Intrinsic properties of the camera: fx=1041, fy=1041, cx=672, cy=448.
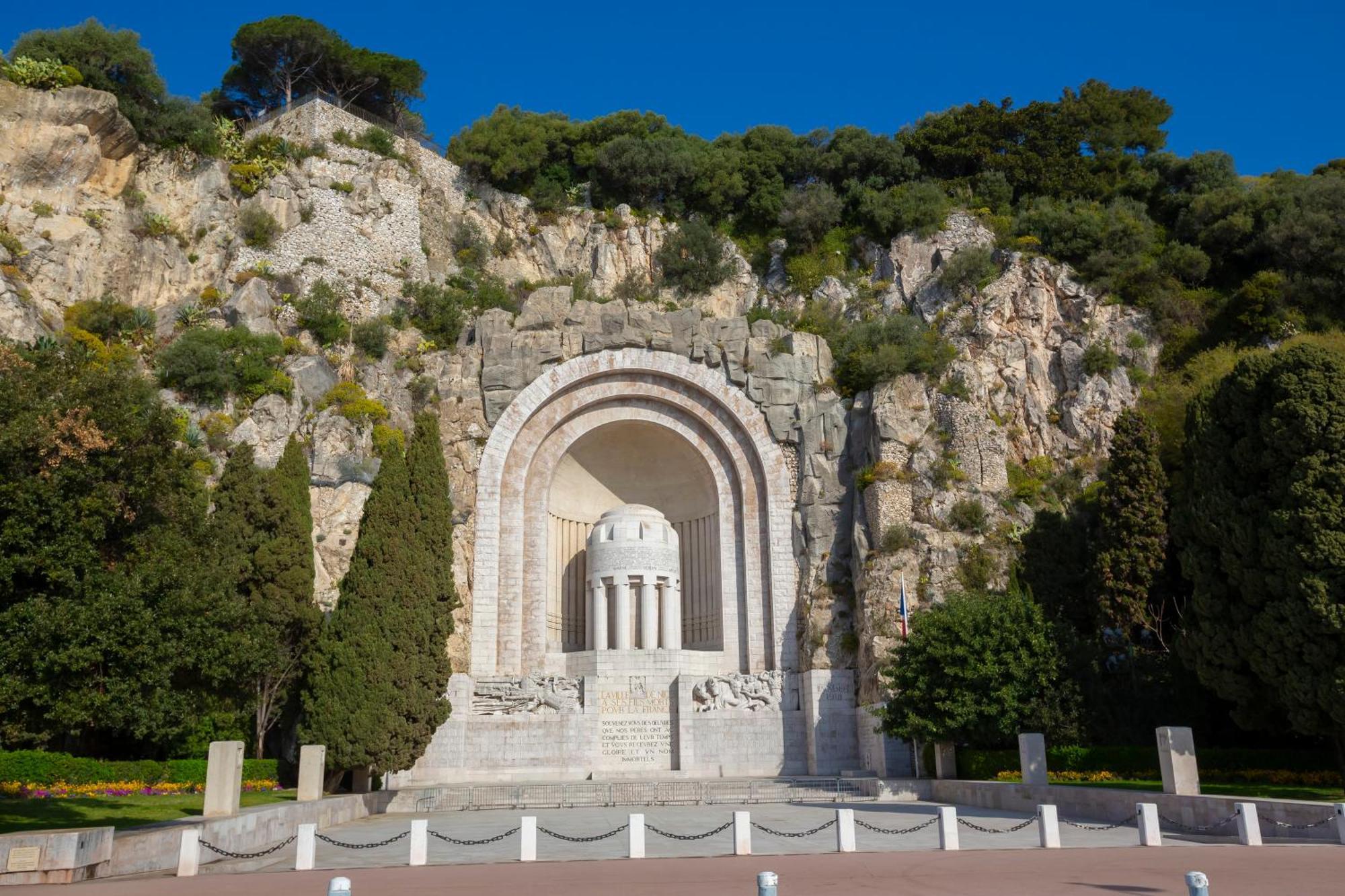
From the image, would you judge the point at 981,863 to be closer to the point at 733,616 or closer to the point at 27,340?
the point at 733,616

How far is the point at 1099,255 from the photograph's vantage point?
36.6m

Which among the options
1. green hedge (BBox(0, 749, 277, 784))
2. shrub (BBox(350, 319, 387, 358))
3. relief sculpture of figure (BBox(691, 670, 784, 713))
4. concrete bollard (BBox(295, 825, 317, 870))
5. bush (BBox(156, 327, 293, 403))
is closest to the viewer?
concrete bollard (BBox(295, 825, 317, 870))

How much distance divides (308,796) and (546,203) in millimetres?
27118

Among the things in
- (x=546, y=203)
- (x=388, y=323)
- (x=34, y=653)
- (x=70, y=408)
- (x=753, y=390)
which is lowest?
(x=34, y=653)

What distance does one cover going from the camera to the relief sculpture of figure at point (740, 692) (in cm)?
2920

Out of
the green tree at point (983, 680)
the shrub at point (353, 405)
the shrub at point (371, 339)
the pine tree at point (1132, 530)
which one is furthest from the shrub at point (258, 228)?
the pine tree at point (1132, 530)

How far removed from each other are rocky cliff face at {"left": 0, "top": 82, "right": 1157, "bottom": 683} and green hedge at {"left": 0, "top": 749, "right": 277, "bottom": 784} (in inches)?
250

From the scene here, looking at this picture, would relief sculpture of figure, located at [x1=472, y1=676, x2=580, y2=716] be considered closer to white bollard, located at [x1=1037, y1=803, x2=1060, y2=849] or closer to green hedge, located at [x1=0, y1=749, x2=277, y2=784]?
green hedge, located at [x1=0, y1=749, x2=277, y2=784]

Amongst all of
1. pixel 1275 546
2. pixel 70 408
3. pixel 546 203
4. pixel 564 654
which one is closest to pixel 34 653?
pixel 70 408

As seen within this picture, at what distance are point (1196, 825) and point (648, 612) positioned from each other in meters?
17.7

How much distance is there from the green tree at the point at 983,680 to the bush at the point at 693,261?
19716 millimetres

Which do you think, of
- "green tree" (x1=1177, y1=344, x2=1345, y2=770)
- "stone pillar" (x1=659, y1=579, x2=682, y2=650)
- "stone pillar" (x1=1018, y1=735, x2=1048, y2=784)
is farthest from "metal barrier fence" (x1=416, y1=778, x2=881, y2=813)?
"green tree" (x1=1177, y1=344, x2=1345, y2=770)

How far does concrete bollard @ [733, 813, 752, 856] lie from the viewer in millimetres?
14070

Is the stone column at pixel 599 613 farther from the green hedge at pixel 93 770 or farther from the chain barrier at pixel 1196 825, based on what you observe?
the chain barrier at pixel 1196 825
